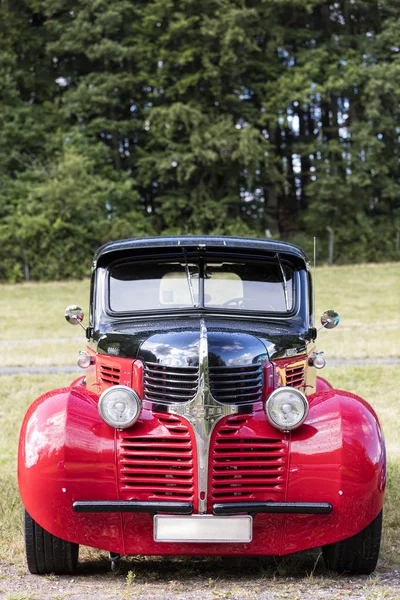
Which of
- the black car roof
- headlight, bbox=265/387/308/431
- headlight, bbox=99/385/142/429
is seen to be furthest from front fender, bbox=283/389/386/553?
the black car roof

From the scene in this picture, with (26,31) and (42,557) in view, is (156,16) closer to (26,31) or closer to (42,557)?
(26,31)

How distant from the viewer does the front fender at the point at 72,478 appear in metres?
4.70

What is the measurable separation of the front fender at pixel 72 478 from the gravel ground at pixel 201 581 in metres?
0.28

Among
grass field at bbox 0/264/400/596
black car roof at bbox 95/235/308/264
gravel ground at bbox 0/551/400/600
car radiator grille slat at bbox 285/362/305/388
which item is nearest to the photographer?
gravel ground at bbox 0/551/400/600

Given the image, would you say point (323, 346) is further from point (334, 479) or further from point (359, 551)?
point (334, 479)

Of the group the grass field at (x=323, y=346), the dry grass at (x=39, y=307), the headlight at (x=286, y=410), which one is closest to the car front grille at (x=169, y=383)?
the headlight at (x=286, y=410)

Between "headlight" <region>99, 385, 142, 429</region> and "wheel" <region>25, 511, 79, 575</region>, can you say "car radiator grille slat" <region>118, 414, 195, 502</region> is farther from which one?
"wheel" <region>25, 511, 79, 575</region>

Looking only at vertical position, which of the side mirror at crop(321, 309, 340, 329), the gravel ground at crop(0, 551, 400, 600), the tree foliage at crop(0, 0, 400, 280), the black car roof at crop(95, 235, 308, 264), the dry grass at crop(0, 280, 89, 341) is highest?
the tree foliage at crop(0, 0, 400, 280)

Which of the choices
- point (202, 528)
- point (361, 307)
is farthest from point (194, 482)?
point (361, 307)

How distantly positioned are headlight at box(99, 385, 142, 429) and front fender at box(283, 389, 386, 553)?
91 cm

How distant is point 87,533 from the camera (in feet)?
15.5

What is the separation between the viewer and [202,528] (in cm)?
459

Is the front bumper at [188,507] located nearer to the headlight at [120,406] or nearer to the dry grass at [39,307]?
the headlight at [120,406]

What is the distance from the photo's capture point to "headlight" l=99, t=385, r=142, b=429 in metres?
4.71
